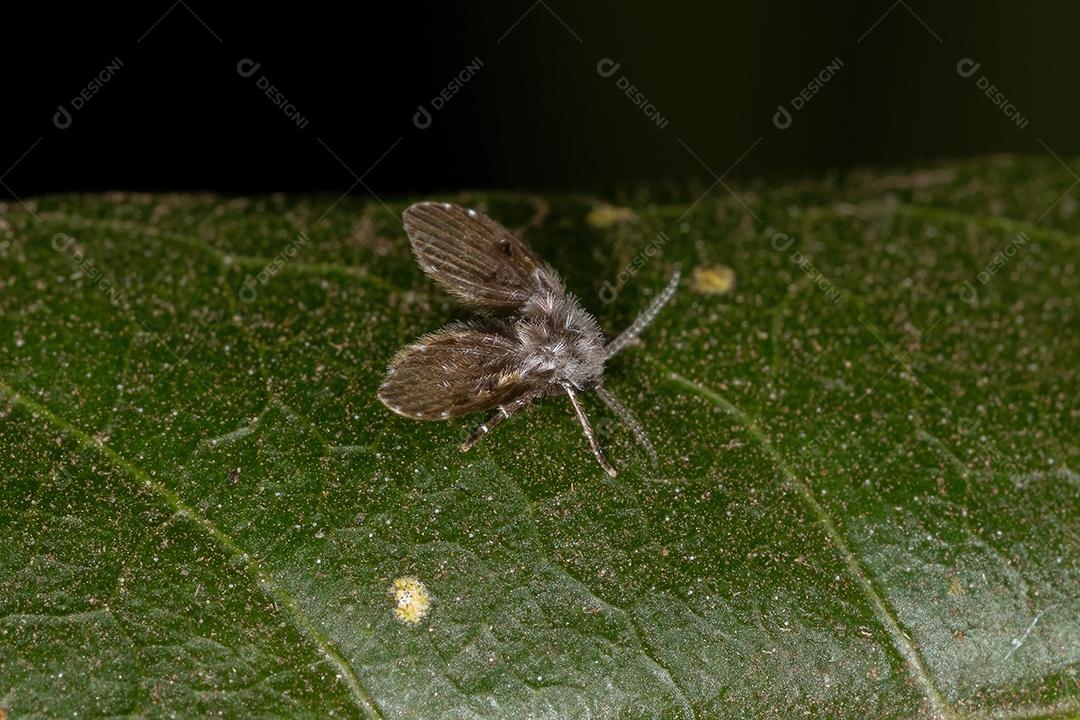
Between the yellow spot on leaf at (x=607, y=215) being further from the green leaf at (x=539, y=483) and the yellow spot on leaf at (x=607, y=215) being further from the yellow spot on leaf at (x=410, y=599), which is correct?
the yellow spot on leaf at (x=410, y=599)

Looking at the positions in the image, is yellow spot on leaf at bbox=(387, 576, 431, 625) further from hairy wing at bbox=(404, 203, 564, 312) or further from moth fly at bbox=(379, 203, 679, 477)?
hairy wing at bbox=(404, 203, 564, 312)

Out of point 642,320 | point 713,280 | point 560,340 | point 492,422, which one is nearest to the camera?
point 492,422

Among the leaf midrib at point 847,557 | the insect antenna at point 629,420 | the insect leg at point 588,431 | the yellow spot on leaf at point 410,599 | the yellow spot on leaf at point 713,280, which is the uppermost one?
the yellow spot on leaf at point 713,280

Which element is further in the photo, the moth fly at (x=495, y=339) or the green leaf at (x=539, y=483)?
the moth fly at (x=495, y=339)

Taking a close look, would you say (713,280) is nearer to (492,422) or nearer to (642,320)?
(642,320)

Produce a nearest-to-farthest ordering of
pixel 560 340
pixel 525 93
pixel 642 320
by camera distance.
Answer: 1. pixel 560 340
2. pixel 642 320
3. pixel 525 93

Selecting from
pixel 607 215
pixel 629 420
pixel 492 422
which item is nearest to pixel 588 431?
pixel 629 420

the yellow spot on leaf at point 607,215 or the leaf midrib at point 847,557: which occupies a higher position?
the yellow spot on leaf at point 607,215

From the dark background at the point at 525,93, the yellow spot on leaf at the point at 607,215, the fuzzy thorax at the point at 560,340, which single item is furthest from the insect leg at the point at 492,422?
the dark background at the point at 525,93
